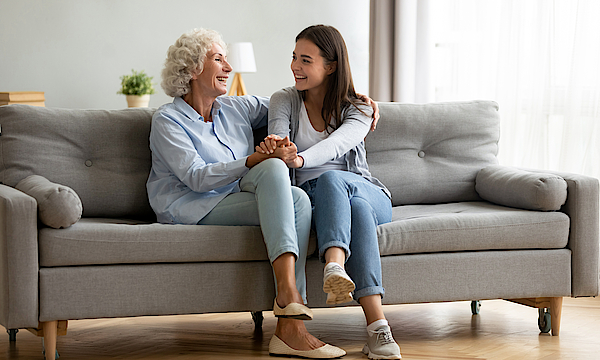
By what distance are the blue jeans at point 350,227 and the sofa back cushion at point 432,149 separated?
2.01ft

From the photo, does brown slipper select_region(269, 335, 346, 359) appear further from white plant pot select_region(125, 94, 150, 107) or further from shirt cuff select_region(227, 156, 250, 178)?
white plant pot select_region(125, 94, 150, 107)

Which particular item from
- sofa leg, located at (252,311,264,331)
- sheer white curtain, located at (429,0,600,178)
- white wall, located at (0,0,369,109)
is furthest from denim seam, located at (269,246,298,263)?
white wall, located at (0,0,369,109)

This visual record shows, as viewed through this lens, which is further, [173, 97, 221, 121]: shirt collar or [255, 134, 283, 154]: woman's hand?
[173, 97, 221, 121]: shirt collar

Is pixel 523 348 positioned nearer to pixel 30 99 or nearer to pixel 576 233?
pixel 576 233

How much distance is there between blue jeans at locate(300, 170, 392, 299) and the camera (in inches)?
73.7

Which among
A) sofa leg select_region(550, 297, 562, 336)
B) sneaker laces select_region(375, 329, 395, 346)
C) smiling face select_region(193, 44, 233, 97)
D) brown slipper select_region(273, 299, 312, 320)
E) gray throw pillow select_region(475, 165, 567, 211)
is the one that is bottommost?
sofa leg select_region(550, 297, 562, 336)

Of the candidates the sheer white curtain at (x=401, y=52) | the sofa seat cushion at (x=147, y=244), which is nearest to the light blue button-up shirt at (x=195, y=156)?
the sofa seat cushion at (x=147, y=244)

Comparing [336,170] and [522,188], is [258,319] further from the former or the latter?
[522,188]

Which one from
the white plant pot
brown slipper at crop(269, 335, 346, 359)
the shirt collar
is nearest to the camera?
→ brown slipper at crop(269, 335, 346, 359)

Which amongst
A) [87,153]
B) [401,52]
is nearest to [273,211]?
[87,153]

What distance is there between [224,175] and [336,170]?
386 millimetres

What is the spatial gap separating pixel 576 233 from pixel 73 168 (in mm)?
1832

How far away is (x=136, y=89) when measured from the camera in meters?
4.32

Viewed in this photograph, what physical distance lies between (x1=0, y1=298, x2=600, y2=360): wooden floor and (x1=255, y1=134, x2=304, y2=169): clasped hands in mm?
630
